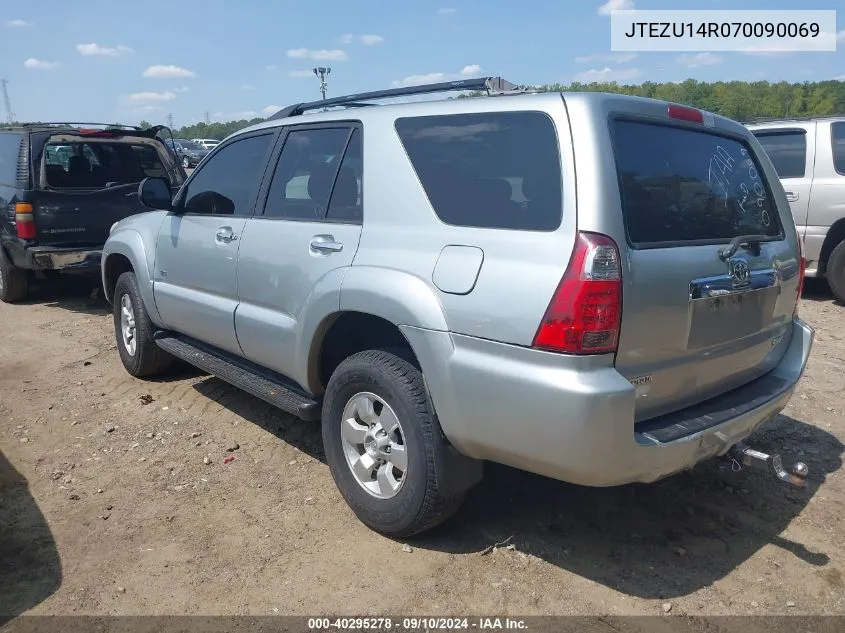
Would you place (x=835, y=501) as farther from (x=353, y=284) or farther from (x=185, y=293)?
(x=185, y=293)

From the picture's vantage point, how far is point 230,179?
432 centimetres

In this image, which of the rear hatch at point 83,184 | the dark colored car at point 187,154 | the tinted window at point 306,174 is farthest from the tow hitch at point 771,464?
the rear hatch at point 83,184

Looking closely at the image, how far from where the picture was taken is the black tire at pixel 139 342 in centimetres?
516

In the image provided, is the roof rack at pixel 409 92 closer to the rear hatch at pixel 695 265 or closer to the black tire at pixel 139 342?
the rear hatch at pixel 695 265

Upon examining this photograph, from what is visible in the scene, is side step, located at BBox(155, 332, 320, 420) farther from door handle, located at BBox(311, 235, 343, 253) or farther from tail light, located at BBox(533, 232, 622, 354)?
tail light, located at BBox(533, 232, 622, 354)

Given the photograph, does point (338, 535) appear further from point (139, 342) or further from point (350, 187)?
point (139, 342)

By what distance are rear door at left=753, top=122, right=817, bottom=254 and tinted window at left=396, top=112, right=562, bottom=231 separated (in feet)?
20.1

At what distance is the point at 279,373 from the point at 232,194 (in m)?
1.15

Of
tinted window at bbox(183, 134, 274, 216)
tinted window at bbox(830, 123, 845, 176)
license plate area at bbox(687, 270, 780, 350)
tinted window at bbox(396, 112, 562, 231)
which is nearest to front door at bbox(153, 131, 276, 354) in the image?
tinted window at bbox(183, 134, 274, 216)

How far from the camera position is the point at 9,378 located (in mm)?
5637

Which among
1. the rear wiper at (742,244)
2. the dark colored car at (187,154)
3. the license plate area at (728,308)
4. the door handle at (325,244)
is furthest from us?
the dark colored car at (187,154)

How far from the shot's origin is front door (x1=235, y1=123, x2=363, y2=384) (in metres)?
3.34

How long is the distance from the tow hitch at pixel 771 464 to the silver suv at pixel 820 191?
18.5 feet

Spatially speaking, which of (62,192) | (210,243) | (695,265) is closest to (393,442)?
(695,265)
